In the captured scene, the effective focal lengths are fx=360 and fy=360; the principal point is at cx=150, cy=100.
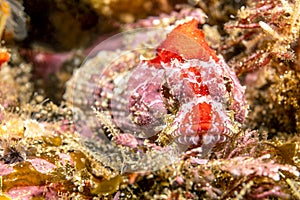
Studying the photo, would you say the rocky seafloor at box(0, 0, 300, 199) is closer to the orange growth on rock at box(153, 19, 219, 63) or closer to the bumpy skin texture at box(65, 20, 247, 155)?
the bumpy skin texture at box(65, 20, 247, 155)

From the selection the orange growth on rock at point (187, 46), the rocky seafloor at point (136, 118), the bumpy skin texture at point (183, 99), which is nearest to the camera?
the rocky seafloor at point (136, 118)

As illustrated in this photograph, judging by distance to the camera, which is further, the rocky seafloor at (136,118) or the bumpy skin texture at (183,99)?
the bumpy skin texture at (183,99)

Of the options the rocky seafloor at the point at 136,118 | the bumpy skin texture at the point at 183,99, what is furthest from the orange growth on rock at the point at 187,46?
the rocky seafloor at the point at 136,118

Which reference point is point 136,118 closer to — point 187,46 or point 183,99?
point 183,99

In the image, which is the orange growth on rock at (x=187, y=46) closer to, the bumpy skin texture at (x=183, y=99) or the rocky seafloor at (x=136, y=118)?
the bumpy skin texture at (x=183, y=99)

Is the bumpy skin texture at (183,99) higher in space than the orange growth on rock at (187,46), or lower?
lower

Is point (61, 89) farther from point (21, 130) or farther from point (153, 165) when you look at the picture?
point (153, 165)
